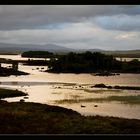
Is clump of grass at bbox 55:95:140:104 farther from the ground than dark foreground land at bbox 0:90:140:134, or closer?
closer

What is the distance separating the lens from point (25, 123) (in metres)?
9.60

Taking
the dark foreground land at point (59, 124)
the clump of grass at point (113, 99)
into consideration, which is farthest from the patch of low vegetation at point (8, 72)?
the dark foreground land at point (59, 124)

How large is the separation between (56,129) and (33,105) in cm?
422

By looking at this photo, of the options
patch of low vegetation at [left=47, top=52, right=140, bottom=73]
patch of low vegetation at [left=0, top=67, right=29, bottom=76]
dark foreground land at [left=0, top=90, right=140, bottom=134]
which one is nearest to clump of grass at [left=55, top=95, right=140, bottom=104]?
dark foreground land at [left=0, top=90, right=140, bottom=134]

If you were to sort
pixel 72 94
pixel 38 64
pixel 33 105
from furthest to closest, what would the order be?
pixel 38 64
pixel 72 94
pixel 33 105

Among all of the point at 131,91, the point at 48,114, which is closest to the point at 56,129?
the point at 48,114

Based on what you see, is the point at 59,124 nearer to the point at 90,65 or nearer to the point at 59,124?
the point at 59,124

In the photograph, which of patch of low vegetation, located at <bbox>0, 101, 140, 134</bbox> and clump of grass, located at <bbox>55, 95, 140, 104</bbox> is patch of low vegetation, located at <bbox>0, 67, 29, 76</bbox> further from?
patch of low vegetation, located at <bbox>0, 101, 140, 134</bbox>

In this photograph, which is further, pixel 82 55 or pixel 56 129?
pixel 82 55

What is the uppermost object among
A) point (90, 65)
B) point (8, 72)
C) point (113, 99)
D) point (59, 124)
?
point (90, 65)

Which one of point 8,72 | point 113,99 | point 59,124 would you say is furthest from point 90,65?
point 59,124

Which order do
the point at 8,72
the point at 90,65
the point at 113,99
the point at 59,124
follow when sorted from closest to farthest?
the point at 59,124
the point at 113,99
the point at 8,72
the point at 90,65

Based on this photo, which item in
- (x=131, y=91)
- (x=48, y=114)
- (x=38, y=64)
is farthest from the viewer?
(x=38, y=64)
